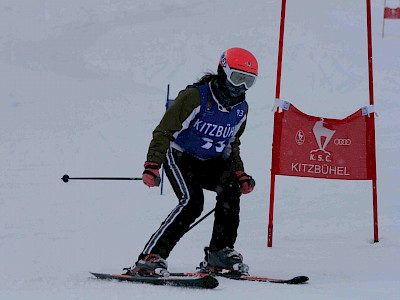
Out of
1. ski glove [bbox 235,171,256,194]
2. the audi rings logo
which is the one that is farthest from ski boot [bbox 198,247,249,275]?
the audi rings logo

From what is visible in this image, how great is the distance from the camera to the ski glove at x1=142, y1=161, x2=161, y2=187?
371cm

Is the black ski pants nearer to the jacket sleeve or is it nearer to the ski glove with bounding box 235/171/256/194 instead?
the ski glove with bounding box 235/171/256/194

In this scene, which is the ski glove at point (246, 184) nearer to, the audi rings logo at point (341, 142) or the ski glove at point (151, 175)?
the ski glove at point (151, 175)

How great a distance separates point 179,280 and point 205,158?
43.2 inches

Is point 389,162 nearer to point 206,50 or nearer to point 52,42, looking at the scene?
point 206,50

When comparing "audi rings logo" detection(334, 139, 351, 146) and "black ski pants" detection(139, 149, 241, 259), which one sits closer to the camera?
"black ski pants" detection(139, 149, 241, 259)

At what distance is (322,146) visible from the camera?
564cm

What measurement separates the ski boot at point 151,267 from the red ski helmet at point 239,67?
127 cm

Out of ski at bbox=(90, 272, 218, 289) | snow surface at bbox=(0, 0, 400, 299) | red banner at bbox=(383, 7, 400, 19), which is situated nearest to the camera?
ski at bbox=(90, 272, 218, 289)

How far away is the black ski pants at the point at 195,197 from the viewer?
393cm

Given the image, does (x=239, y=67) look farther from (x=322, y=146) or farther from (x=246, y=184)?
(x=322, y=146)

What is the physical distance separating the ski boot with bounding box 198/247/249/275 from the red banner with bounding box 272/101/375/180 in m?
1.64

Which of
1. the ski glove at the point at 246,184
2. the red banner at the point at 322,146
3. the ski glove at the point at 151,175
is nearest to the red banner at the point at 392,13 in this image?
the red banner at the point at 322,146

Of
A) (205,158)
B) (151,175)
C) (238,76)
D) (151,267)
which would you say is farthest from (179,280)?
(238,76)
